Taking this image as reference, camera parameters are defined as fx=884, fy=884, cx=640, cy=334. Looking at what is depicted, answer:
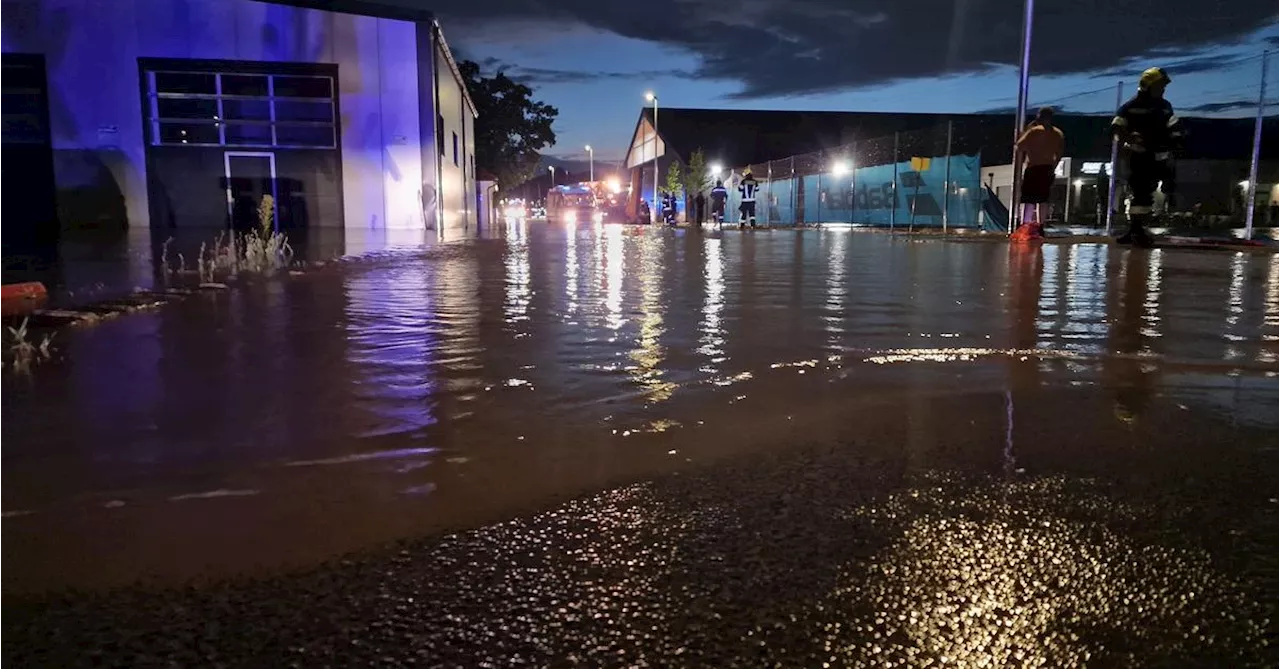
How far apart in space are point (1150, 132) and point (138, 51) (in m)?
22.5

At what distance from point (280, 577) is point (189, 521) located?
517 mm

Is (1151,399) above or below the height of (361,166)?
below

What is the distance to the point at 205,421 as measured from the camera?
3.43m

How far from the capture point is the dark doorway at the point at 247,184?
2338cm

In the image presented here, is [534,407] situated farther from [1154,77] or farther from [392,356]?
[1154,77]

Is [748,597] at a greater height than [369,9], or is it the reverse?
[369,9]

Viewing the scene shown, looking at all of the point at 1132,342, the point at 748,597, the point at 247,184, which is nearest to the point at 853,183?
the point at 247,184

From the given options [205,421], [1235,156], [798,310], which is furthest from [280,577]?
[1235,156]

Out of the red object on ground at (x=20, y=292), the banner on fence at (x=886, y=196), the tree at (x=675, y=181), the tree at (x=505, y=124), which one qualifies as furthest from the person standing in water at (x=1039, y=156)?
the tree at (x=675, y=181)

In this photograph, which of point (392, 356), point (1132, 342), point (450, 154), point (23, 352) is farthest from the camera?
point (450, 154)

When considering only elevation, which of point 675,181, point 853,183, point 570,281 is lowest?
point 570,281

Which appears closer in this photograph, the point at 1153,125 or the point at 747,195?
the point at 1153,125

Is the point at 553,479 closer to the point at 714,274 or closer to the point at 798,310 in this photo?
the point at 798,310

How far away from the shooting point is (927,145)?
26.3 meters
